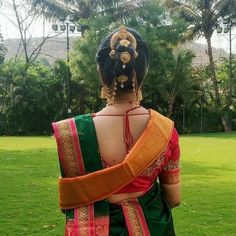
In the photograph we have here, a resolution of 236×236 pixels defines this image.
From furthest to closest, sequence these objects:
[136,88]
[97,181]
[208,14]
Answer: [208,14] < [136,88] < [97,181]

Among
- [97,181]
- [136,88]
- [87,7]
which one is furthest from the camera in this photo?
[87,7]

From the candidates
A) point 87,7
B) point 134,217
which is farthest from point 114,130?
point 87,7

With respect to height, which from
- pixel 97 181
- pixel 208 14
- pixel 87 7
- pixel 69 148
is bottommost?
pixel 97 181

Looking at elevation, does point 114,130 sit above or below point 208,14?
below

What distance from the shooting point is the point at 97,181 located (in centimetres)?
213

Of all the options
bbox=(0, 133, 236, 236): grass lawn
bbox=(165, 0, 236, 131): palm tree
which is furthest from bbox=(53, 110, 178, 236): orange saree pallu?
bbox=(165, 0, 236, 131): palm tree

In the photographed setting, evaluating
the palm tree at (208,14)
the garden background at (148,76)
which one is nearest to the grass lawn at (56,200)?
the garden background at (148,76)

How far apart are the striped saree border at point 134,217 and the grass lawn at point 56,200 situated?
3239 mm

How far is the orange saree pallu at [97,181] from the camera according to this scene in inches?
84.0

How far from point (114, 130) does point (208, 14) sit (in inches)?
1105

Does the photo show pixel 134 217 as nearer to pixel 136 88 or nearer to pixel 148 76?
pixel 136 88

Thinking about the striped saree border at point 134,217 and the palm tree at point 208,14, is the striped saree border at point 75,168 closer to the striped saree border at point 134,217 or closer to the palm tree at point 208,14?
the striped saree border at point 134,217

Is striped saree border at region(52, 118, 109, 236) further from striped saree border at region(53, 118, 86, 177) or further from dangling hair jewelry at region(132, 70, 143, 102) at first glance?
dangling hair jewelry at region(132, 70, 143, 102)

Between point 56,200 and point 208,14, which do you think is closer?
point 56,200
